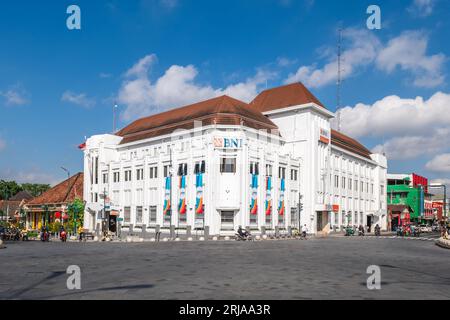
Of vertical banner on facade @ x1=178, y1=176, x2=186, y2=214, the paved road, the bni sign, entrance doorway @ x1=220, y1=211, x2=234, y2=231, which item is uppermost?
the bni sign

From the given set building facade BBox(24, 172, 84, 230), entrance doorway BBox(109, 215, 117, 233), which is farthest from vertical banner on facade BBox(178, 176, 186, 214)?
building facade BBox(24, 172, 84, 230)

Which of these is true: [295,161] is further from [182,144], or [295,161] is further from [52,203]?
[52,203]

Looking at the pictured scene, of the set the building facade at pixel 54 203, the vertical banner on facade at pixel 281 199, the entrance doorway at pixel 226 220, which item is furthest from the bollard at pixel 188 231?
the building facade at pixel 54 203

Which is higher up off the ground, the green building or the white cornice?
the white cornice

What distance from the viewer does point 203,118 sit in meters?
61.5

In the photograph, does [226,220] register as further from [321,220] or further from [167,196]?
[321,220]

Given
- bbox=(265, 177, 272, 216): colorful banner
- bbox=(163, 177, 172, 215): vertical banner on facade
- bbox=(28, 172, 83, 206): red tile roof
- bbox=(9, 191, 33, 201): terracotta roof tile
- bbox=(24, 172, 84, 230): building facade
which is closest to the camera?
bbox=(265, 177, 272, 216): colorful banner

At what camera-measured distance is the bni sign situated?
54531 millimetres

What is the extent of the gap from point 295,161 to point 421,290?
52.6 meters

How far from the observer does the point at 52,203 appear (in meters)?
79.1

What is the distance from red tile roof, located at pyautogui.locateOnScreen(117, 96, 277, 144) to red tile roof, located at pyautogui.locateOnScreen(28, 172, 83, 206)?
1443 centimetres

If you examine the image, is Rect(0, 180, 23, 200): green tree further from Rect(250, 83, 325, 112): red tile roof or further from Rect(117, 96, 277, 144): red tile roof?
Rect(250, 83, 325, 112): red tile roof

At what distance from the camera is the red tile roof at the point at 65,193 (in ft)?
263

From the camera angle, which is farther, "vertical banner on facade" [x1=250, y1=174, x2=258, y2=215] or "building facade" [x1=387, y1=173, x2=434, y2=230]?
"building facade" [x1=387, y1=173, x2=434, y2=230]
